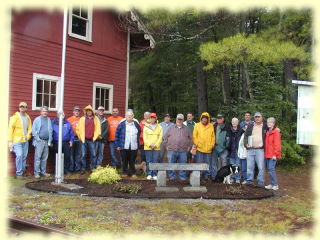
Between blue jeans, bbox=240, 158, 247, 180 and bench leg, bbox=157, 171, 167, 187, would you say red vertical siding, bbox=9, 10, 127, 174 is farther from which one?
blue jeans, bbox=240, 158, 247, 180

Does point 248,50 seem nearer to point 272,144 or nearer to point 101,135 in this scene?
point 272,144

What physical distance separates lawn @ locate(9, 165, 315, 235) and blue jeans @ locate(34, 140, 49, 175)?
65.2 inches

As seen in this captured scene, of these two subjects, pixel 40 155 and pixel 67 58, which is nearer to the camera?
pixel 40 155

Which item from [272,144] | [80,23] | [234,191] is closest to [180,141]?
[234,191]

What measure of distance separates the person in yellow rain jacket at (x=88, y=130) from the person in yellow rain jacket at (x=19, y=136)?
5.16ft

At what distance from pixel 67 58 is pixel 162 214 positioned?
761 centimetres

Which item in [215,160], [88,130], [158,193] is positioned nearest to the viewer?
[158,193]

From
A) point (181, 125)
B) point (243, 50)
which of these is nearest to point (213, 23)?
point (243, 50)

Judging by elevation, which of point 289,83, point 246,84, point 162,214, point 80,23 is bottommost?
point 162,214

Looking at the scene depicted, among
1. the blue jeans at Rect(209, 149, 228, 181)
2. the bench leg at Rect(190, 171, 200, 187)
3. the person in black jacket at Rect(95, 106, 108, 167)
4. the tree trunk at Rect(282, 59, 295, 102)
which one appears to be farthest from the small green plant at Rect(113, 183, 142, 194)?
the tree trunk at Rect(282, 59, 295, 102)

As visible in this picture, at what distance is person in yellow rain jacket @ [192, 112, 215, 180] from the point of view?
1040cm

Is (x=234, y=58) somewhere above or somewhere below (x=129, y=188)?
above

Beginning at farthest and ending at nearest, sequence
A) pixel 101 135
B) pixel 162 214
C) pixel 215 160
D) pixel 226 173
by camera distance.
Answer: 1. pixel 101 135
2. pixel 215 160
3. pixel 226 173
4. pixel 162 214

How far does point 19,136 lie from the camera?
10438 mm
